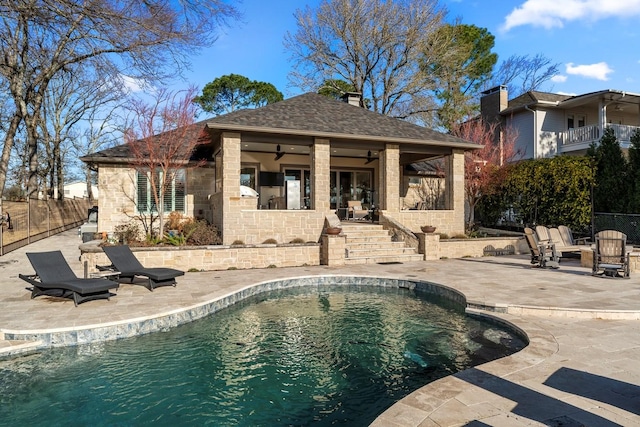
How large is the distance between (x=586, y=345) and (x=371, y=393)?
306 centimetres

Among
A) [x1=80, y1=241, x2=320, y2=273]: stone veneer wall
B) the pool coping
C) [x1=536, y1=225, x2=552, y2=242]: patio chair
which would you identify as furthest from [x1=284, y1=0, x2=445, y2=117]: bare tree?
the pool coping

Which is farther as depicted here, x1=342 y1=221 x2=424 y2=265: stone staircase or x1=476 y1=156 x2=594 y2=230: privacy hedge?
x1=476 y1=156 x2=594 y2=230: privacy hedge

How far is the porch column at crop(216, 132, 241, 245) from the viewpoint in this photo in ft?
44.1

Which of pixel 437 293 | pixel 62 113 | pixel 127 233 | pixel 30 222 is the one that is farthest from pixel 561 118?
pixel 62 113

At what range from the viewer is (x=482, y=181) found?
61.6ft

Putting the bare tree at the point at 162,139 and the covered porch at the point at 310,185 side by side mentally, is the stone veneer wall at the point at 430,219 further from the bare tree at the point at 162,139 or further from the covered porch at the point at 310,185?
the bare tree at the point at 162,139

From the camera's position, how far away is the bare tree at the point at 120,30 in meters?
8.20

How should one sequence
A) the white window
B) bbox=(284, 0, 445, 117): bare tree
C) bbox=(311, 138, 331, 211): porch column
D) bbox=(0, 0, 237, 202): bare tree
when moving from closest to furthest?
bbox=(0, 0, 237, 202): bare tree, bbox=(311, 138, 331, 211): porch column, the white window, bbox=(284, 0, 445, 117): bare tree

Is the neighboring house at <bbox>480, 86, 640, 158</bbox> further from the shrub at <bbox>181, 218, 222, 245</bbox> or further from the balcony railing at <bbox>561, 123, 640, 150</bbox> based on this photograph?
the shrub at <bbox>181, 218, 222, 245</bbox>

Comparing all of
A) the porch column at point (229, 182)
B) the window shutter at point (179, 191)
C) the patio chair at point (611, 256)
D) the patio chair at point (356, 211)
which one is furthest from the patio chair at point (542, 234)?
the window shutter at point (179, 191)

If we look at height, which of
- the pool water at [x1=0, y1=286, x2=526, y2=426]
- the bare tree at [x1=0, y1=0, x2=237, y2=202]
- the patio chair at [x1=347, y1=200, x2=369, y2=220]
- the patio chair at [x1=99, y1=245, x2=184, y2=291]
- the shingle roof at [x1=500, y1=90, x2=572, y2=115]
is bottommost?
the pool water at [x1=0, y1=286, x2=526, y2=426]

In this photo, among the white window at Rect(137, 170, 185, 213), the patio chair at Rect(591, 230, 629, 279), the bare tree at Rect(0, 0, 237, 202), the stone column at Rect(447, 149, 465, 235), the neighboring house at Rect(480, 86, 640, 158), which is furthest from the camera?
the neighboring house at Rect(480, 86, 640, 158)

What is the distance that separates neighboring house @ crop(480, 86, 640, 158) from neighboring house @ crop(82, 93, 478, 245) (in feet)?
34.5

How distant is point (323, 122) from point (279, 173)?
15.0ft
